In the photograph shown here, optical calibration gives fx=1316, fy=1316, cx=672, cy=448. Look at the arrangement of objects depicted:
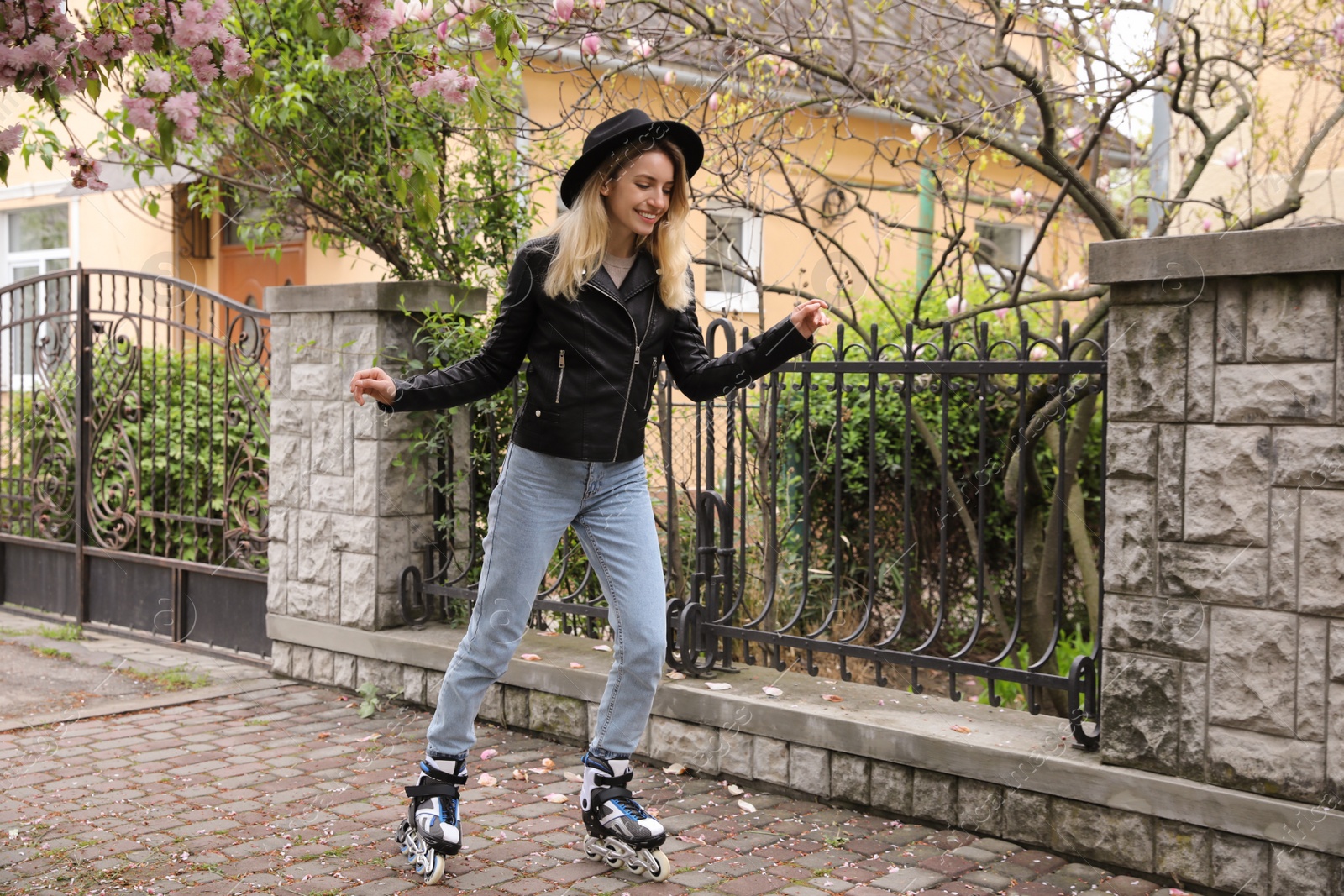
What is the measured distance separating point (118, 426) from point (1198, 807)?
5779 mm

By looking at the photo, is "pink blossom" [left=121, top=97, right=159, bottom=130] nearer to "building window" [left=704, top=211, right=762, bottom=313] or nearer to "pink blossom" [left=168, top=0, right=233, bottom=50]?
"pink blossom" [left=168, top=0, right=233, bottom=50]

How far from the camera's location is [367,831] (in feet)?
12.9

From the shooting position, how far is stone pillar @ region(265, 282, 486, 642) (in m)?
5.68

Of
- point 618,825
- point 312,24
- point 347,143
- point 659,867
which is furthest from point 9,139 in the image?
point 347,143

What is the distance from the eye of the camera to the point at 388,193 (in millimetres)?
6086

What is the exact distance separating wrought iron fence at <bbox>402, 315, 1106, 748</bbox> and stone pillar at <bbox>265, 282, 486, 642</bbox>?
178 millimetres

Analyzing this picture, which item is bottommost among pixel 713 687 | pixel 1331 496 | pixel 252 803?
pixel 252 803

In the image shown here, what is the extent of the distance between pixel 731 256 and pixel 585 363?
3032mm

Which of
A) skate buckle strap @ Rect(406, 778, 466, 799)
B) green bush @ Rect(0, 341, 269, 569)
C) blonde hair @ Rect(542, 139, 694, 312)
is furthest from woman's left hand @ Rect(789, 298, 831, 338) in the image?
green bush @ Rect(0, 341, 269, 569)

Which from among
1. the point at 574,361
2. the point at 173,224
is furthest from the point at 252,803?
the point at 173,224

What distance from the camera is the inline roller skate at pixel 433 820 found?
3.52 meters

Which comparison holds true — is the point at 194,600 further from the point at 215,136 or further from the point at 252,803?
the point at 252,803

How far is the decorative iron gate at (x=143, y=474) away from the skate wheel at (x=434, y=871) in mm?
3193

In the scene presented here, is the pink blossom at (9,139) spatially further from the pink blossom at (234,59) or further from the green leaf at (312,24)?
the green leaf at (312,24)
